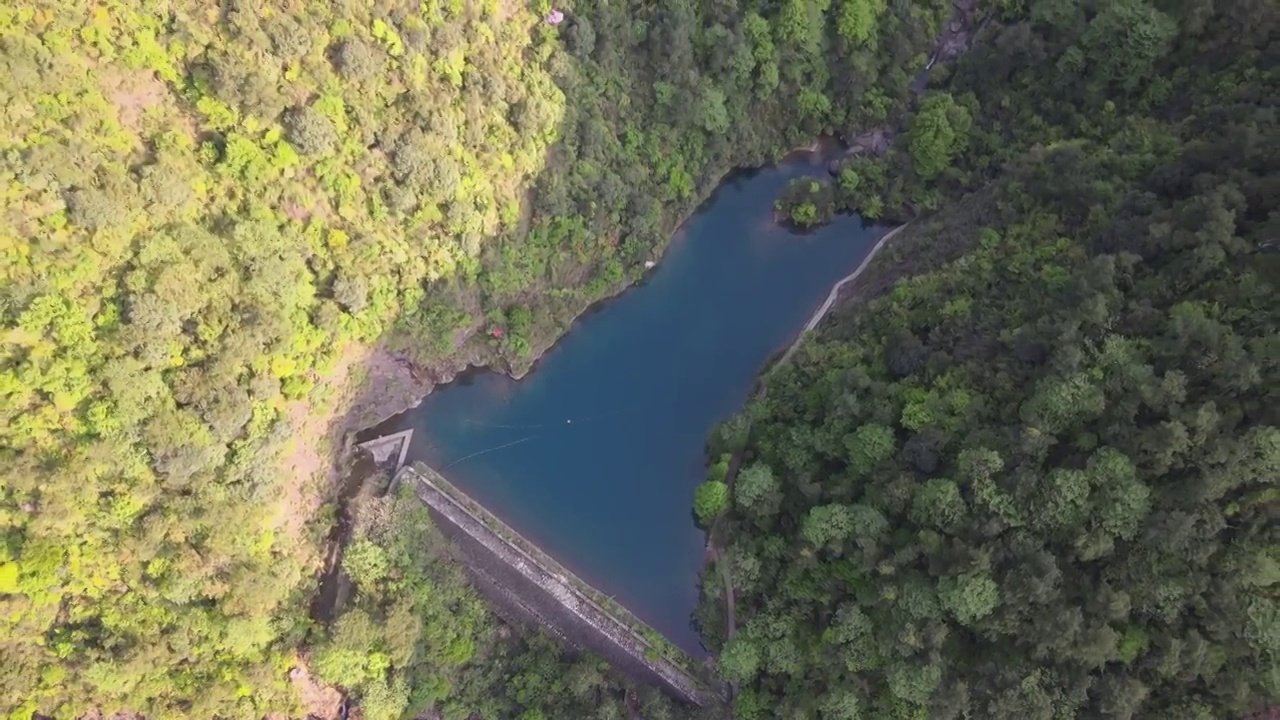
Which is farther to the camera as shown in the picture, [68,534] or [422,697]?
[422,697]

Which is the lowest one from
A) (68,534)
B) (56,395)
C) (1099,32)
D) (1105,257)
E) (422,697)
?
(422,697)

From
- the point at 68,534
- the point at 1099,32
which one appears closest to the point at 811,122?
the point at 1099,32

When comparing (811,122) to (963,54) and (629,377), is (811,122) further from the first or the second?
(629,377)

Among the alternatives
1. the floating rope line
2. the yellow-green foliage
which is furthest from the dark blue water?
the yellow-green foliage

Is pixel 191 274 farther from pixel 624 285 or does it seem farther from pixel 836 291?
pixel 836 291

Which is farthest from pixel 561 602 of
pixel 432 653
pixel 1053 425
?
pixel 1053 425

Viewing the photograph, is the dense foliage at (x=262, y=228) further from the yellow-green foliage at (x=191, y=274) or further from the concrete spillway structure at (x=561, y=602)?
the concrete spillway structure at (x=561, y=602)

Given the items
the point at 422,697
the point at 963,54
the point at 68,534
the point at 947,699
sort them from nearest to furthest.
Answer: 1. the point at 947,699
2. the point at 68,534
3. the point at 422,697
4. the point at 963,54

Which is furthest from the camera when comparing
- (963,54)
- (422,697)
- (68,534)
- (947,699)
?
(963,54)
